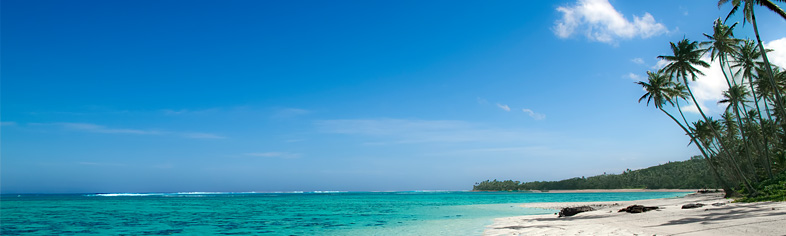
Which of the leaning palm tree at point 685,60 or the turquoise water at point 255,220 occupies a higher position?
the leaning palm tree at point 685,60

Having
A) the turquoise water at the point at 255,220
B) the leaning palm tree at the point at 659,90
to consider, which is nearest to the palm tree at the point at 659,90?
the leaning palm tree at the point at 659,90

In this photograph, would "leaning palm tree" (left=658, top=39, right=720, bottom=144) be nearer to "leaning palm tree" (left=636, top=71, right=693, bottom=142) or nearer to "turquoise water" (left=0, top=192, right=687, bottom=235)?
"leaning palm tree" (left=636, top=71, right=693, bottom=142)

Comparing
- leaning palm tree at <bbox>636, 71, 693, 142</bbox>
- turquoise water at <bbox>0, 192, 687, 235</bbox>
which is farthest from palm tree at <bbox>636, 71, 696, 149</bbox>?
turquoise water at <bbox>0, 192, 687, 235</bbox>

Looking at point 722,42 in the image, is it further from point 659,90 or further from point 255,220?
point 255,220

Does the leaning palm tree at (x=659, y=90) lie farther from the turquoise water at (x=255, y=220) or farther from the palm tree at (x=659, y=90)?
the turquoise water at (x=255, y=220)

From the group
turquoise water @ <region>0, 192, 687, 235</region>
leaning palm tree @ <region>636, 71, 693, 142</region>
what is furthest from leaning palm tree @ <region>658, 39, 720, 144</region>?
turquoise water @ <region>0, 192, 687, 235</region>

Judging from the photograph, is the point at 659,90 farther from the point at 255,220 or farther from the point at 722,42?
the point at 255,220

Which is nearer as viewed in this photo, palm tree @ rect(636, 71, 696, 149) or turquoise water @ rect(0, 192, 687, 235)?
turquoise water @ rect(0, 192, 687, 235)

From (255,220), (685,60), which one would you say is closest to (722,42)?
(685,60)

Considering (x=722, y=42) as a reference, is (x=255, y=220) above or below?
below

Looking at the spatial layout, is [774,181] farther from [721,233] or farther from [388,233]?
[388,233]

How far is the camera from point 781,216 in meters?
14.8

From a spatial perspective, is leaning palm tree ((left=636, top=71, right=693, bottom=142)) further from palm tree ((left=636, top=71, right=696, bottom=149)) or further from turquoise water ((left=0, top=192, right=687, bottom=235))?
turquoise water ((left=0, top=192, right=687, bottom=235))

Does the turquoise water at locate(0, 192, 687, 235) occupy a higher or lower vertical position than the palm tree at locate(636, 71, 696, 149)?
lower
